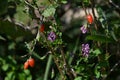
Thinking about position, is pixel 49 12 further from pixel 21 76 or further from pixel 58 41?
pixel 21 76

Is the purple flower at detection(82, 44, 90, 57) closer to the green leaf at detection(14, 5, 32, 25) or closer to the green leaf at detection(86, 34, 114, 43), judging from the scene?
the green leaf at detection(86, 34, 114, 43)

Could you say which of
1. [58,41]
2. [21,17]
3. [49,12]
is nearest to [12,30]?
[21,17]

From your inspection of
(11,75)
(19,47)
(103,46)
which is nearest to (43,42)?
(103,46)

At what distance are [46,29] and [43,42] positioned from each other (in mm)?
194

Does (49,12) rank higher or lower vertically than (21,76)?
higher

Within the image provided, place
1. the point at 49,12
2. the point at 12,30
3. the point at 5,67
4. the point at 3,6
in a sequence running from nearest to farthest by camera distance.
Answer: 1. the point at 49,12
2. the point at 5,67
3. the point at 12,30
4. the point at 3,6

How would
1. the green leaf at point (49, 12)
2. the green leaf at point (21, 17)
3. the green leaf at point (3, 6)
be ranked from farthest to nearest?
the green leaf at point (3, 6) → the green leaf at point (21, 17) → the green leaf at point (49, 12)

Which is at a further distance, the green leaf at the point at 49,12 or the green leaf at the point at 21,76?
the green leaf at the point at 21,76

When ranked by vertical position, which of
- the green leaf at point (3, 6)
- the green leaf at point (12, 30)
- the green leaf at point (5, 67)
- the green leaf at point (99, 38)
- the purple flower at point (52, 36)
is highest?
the purple flower at point (52, 36)

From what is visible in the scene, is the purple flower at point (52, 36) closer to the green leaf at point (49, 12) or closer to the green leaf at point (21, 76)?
the green leaf at point (49, 12)

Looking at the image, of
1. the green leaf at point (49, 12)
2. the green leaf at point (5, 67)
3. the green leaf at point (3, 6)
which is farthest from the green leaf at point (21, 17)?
the green leaf at point (49, 12)

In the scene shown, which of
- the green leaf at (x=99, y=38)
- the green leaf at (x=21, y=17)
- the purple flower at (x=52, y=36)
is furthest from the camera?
the green leaf at (x=21, y=17)

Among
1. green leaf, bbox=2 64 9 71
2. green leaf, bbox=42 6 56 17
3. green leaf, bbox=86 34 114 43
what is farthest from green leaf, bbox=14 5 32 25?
green leaf, bbox=42 6 56 17

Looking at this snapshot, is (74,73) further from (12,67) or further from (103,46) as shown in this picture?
(12,67)
